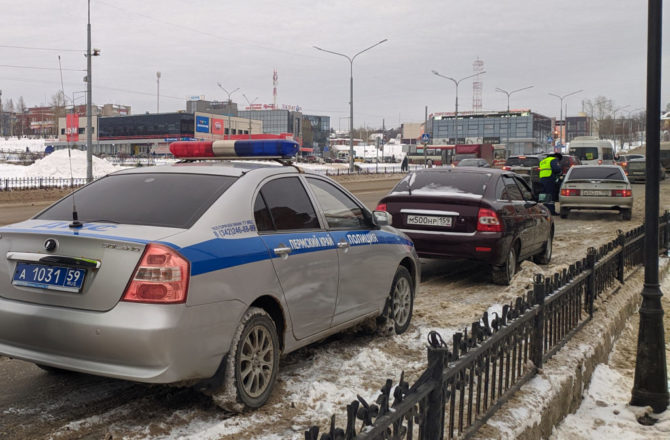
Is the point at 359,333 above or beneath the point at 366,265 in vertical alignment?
beneath

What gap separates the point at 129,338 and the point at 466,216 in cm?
572

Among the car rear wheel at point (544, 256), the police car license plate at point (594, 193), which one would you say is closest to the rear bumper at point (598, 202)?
the police car license plate at point (594, 193)

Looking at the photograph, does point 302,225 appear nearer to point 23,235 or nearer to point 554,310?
A: point 23,235

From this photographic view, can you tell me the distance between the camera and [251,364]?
12.8 ft

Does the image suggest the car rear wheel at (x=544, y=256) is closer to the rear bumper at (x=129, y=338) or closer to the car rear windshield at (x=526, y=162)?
the rear bumper at (x=129, y=338)

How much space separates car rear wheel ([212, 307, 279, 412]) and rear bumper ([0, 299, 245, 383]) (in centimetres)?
11

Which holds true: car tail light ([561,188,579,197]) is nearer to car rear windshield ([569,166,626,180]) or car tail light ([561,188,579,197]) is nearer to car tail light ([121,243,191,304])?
car rear windshield ([569,166,626,180])

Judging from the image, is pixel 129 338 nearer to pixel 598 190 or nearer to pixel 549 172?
pixel 549 172

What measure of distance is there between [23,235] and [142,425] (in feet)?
4.27

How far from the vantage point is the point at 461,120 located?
140m

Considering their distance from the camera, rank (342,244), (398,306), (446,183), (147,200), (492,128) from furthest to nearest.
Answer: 1. (492,128)
2. (446,183)
3. (398,306)
4. (342,244)
5. (147,200)

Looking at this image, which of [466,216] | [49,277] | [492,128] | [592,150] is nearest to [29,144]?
[492,128]

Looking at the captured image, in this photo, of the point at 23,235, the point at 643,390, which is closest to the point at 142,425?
the point at 23,235

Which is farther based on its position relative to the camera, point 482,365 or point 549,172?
point 549,172
